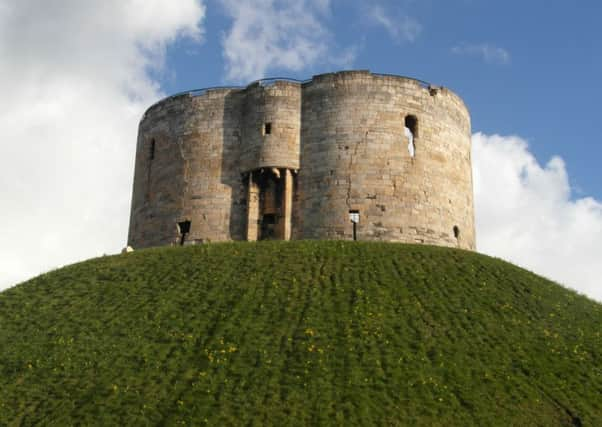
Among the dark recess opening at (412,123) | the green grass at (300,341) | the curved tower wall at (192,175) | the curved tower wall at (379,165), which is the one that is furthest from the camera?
the dark recess opening at (412,123)

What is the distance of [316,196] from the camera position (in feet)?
109

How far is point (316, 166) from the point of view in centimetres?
3356

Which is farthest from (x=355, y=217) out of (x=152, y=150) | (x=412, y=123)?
(x=152, y=150)

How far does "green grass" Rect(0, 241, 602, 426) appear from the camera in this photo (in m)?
19.6

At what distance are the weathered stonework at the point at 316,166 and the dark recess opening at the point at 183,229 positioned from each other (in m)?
0.09

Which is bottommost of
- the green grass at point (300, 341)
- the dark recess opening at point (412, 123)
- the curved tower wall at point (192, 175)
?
the green grass at point (300, 341)

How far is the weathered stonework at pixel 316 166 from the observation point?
3288cm

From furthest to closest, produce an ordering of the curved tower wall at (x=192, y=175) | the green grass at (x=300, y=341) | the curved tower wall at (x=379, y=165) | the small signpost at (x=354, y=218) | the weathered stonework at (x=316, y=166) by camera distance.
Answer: the curved tower wall at (x=192, y=175)
the weathered stonework at (x=316, y=166)
the curved tower wall at (x=379, y=165)
the small signpost at (x=354, y=218)
the green grass at (x=300, y=341)

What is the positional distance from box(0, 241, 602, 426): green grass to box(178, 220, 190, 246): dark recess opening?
397 centimetres

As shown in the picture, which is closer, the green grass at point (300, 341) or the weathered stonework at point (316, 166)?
the green grass at point (300, 341)

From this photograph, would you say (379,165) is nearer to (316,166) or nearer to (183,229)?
(316,166)

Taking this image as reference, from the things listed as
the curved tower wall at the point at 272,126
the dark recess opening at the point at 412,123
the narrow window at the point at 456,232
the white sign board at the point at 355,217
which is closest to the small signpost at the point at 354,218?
the white sign board at the point at 355,217

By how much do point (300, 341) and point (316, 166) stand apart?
41.3 ft

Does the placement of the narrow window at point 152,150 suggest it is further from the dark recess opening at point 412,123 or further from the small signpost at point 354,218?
the dark recess opening at point 412,123
